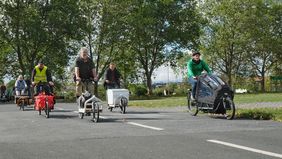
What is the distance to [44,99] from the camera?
15.8m

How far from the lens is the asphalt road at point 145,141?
700 cm

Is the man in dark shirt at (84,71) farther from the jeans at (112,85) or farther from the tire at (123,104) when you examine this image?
the jeans at (112,85)

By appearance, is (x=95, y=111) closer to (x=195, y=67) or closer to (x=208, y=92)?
(x=208, y=92)

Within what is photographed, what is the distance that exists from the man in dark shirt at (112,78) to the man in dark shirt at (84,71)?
449 cm

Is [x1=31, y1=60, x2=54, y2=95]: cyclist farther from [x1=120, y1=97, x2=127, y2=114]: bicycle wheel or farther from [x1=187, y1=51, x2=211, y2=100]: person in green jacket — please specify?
[x1=187, y1=51, x2=211, y2=100]: person in green jacket

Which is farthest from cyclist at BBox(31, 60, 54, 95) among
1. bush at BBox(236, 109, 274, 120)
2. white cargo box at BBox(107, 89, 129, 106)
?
bush at BBox(236, 109, 274, 120)

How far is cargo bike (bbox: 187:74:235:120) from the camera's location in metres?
12.9

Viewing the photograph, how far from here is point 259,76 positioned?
73.1 m

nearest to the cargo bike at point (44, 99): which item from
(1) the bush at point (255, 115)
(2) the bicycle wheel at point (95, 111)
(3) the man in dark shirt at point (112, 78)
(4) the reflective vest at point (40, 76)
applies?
(4) the reflective vest at point (40, 76)

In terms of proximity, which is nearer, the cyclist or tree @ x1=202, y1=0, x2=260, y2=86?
the cyclist

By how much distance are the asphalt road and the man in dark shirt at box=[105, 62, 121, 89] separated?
7.16 meters

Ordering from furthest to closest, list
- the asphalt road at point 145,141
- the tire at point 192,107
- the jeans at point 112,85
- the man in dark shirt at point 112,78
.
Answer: the jeans at point 112,85, the man in dark shirt at point 112,78, the tire at point 192,107, the asphalt road at point 145,141

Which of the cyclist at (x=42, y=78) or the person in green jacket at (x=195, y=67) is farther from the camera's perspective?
the cyclist at (x=42, y=78)

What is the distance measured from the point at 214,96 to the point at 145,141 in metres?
5.11
